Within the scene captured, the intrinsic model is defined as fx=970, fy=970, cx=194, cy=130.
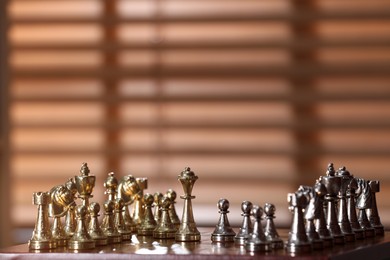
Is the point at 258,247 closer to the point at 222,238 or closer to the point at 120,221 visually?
the point at 222,238

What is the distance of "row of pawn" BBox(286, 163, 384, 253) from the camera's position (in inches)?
78.6

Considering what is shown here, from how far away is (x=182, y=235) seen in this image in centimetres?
227

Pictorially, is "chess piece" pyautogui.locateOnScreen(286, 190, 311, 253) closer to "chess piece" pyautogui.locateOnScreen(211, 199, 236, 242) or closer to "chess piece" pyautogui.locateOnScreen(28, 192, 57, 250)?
"chess piece" pyautogui.locateOnScreen(211, 199, 236, 242)

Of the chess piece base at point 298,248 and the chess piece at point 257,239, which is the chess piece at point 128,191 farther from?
the chess piece base at point 298,248

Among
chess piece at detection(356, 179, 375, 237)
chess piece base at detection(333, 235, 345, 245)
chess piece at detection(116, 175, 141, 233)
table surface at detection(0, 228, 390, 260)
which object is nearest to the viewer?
table surface at detection(0, 228, 390, 260)

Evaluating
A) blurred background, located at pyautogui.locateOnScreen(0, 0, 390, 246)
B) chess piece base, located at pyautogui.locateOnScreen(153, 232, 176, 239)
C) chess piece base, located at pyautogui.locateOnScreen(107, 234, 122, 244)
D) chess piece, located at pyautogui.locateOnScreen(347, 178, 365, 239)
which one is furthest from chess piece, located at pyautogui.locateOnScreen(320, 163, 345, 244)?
blurred background, located at pyautogui.locateOnScreen(0, 0, 390, 246)

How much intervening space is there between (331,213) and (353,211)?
15cm

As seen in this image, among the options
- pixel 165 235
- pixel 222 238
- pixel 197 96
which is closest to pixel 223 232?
pixel 222 238

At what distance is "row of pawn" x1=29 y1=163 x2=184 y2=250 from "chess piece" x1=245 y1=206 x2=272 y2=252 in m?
0.37

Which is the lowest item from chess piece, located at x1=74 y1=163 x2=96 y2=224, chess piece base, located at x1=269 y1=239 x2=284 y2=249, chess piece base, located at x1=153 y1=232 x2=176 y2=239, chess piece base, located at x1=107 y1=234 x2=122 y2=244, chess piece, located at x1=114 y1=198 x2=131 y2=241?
chess piece base, located at x1=269 y1=239 x2=284 y2=249

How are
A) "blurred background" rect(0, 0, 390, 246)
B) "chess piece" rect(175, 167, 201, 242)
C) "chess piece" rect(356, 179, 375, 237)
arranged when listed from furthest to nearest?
"blurred background" rect(0, 0, 390, 246) < "chess piece" rect(356, 179, 375, 237) < "chess piece" rect(175, 167, 201, 242)

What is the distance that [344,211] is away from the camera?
7.52 ft

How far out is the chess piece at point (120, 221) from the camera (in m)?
2.35

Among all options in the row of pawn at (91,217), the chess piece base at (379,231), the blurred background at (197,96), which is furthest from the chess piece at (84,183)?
the blurred background at (197,96)
